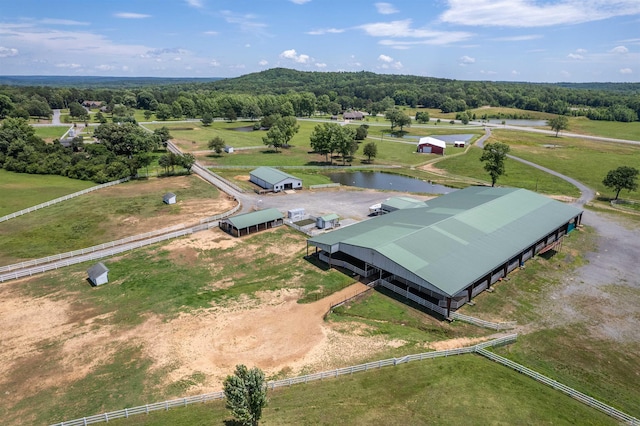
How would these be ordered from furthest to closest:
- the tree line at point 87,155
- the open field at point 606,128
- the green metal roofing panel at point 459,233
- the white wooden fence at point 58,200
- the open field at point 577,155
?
the open field at point 606,128, the open field at point 577,155, the tree line at point 87,155, the white wooden fence at point 58,200, the green metal roofing panel at point 459,233

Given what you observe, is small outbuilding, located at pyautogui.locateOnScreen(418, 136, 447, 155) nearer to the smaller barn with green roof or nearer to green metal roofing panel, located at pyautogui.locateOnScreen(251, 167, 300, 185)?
green metal roofing panel, located at pyautogui.locateOnScreen(251, 167, 300, 185)

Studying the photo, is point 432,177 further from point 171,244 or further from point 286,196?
point 171,244

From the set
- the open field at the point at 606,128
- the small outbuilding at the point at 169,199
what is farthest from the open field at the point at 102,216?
the open field at the point at 606,128

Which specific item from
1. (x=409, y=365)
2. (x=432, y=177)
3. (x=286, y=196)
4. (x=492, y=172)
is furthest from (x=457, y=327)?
(x=432, y=177)

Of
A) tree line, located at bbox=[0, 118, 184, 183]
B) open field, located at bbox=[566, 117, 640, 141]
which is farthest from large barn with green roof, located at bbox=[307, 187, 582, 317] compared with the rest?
open field, located at bbox=[566, 117, 640, 141]

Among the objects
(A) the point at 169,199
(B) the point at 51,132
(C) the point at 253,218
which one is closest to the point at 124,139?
(A) the point at 169,199

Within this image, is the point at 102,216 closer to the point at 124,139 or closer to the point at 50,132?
the point at 124,139

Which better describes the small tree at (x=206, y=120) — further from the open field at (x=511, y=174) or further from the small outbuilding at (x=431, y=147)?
the open field at (x=511, y=174)
